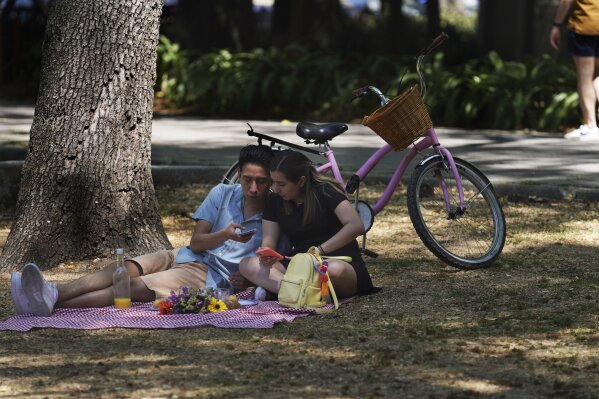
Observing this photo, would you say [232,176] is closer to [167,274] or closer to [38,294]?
[167,274]

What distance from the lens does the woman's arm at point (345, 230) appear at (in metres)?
6.68

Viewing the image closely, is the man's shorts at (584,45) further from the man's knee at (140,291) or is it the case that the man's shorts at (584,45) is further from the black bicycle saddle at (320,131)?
the man's knee at (140,291)

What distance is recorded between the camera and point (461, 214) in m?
7.59

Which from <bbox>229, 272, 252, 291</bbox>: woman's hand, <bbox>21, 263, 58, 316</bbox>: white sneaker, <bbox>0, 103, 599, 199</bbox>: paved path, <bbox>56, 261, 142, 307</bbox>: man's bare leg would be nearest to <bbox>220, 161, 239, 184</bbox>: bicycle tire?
<bbox>229, 272, 252, 291</bbox>: woman's hand

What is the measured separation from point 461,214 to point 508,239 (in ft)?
3.90

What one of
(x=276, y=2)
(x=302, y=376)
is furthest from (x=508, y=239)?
(x=276, y=2)

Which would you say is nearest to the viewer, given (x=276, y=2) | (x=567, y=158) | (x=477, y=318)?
(x=477, y=318)

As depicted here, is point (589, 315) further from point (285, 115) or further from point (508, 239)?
point (285, 115)

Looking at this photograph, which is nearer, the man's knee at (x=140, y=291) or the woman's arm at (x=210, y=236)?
the woman's arm at (x=210, y=236)

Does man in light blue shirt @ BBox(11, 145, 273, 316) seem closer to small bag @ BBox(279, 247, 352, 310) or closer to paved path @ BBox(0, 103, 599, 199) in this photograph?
small bag @ BBox(279, 247, 352, 310)

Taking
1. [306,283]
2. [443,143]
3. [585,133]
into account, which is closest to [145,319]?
[306,283]

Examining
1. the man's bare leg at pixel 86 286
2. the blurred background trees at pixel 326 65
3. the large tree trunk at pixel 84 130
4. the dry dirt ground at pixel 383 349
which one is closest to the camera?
the dry dirt ground at pixel 383 349

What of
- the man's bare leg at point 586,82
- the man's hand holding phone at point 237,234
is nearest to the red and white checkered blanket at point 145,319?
the man's hand holding phone at point 237,234

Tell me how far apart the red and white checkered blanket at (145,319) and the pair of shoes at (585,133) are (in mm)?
7171
